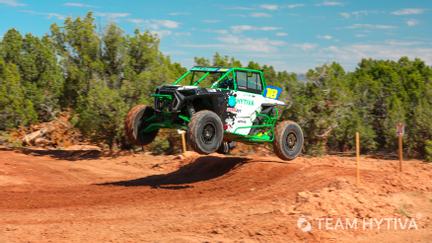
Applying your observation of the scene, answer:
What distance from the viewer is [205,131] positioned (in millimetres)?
11469

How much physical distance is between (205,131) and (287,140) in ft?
10.7

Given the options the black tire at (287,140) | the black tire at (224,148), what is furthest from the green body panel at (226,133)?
the black tire at (224,148)

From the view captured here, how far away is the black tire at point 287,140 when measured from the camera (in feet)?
44.9

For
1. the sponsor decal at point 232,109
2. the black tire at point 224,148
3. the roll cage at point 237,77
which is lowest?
the black tire at point 224,148

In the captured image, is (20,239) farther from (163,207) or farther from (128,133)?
(128,133)

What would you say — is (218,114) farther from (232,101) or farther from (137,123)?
(137,123)

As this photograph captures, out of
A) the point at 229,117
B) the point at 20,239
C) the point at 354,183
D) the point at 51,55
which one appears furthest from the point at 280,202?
the point at 51,55

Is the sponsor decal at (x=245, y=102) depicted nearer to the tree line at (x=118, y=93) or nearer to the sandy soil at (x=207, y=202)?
the sandy soil at (x=207, y=202)

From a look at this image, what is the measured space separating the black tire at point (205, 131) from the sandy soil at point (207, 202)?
1160 millimetres

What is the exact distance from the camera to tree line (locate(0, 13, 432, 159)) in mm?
19203

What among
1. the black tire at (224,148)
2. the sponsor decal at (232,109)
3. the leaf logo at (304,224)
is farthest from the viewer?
the black tire at (224,148)

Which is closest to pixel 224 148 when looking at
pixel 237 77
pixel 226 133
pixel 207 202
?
pixel 226 133

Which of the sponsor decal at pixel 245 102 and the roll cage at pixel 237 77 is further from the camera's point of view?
the sponsor decal at pixel 245 102

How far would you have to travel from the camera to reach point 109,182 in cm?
1416
